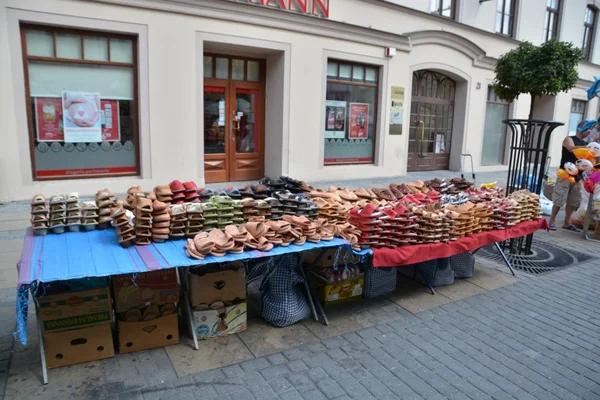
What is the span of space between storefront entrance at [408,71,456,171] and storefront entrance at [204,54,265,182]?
5.43 m

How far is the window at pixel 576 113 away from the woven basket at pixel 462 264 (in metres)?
17.4

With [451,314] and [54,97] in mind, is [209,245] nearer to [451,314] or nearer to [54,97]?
[451,314]

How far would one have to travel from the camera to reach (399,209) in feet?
14.1

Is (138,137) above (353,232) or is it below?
above

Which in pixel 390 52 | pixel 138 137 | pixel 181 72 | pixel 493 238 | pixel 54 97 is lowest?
pixel 493 238

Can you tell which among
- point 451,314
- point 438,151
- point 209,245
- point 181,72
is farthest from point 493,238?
point 438,151

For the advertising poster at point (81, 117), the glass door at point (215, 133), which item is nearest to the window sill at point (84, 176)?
the advertising poster at point (81, 117)

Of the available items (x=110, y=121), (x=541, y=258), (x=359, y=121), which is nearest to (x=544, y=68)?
(x=541, y=258)

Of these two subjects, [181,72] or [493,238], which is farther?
[181,72]

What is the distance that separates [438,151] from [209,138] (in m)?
8.34

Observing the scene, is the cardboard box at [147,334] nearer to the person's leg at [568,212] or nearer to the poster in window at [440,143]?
the person's leg at [568,212]

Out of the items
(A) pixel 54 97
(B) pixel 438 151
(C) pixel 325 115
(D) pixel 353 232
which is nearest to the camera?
(D) pixel 353 232

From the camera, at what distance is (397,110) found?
12453 mm

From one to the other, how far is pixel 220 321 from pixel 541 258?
4.92 metres
